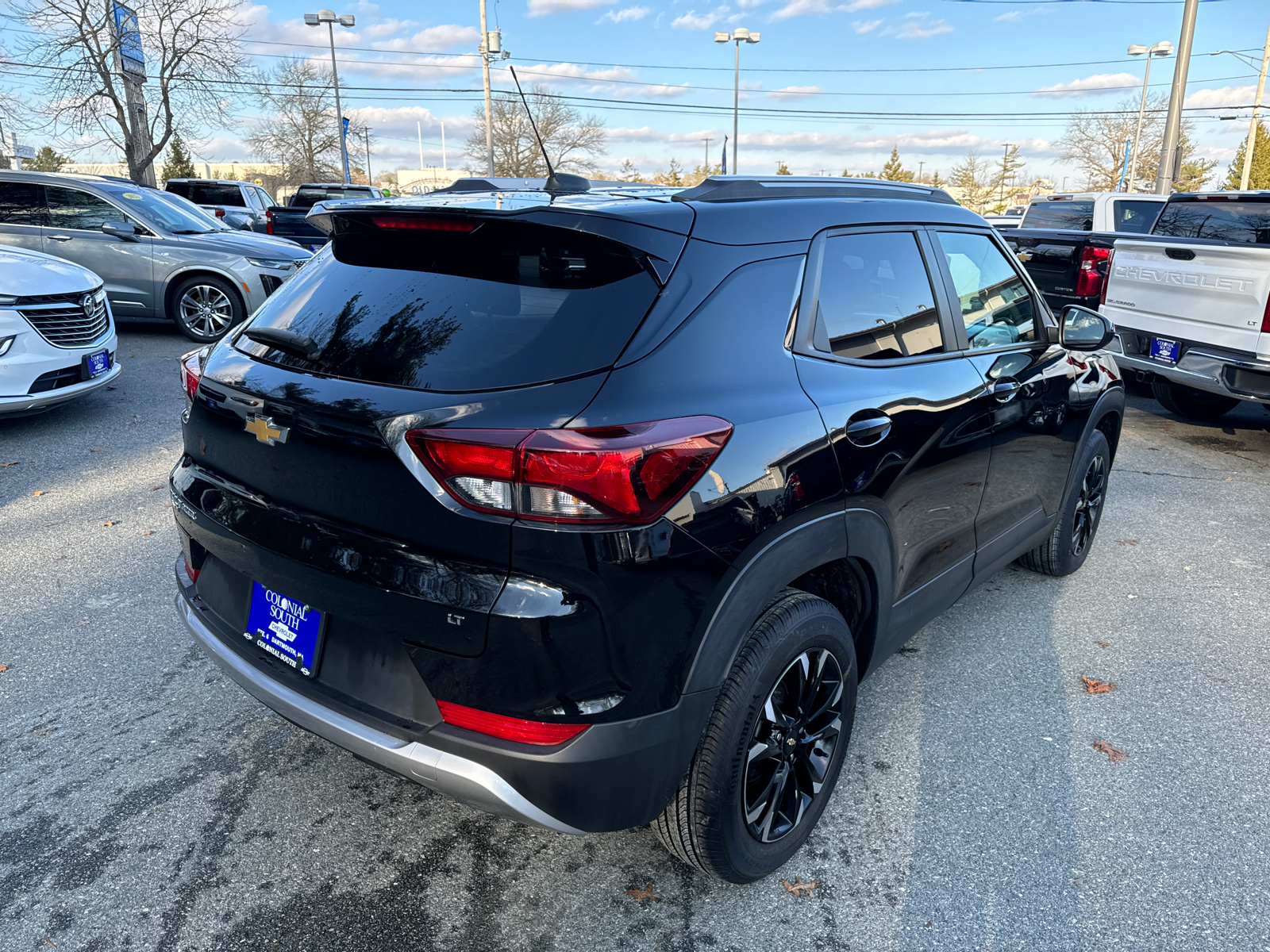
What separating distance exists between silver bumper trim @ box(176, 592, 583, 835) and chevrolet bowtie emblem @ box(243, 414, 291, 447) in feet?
2.07

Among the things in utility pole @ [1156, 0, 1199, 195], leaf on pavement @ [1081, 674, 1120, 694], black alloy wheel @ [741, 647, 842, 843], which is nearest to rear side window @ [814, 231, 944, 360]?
black alloy wheel @ [741, 647, 842, 843]

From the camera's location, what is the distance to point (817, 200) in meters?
2.58

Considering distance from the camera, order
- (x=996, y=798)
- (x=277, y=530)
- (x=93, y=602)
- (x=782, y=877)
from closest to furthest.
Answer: (x=277, y=530) → (x=782, y=877) → (x=996, y=798) → (x=93, y=602)

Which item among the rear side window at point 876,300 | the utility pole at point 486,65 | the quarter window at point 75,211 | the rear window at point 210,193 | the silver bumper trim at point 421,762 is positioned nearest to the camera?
the silver bumper trim at point 421,762

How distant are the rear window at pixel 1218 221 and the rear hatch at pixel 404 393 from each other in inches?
276

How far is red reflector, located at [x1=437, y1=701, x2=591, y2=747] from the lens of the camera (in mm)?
1874

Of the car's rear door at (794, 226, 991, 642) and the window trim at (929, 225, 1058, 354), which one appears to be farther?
the window trim at (929, 225, 1058, 354)

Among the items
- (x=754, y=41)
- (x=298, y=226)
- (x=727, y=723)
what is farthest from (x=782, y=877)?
(x=754, y=41)

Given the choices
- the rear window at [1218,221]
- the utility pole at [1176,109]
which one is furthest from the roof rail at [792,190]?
the utility pole at [1176,109]

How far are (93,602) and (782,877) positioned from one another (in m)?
3.29

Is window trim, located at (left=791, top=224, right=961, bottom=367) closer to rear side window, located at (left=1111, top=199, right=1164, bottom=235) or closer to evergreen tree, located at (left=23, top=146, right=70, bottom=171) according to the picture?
rear side window, located at (left=1111, top=199, right=1164, bottom=235)

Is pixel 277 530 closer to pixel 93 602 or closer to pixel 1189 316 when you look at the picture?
pixel 93 602

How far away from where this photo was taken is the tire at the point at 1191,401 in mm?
8188

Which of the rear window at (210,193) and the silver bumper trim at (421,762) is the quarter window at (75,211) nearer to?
the silver bumper trim at (421,762)
